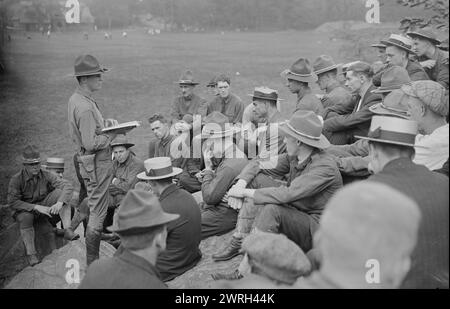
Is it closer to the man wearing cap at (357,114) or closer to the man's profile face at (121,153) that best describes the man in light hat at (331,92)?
the man wearing cap at (357,114)

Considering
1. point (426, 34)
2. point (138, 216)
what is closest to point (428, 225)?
point (138, 216)

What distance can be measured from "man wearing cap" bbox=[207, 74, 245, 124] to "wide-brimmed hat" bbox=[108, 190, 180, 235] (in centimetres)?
436

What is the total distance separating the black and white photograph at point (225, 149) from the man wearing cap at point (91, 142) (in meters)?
0.02

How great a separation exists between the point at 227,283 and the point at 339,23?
7945 millimetres

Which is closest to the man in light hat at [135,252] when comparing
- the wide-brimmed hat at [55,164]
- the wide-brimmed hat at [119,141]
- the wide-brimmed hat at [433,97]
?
the wide-brimmed hat at [433,97]

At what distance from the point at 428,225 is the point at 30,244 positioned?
5.39 m

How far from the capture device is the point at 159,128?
6562 mm

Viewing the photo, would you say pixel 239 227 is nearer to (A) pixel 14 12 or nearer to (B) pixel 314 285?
(B) pixel 314 285

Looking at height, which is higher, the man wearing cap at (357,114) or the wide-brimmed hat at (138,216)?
the man wearing cap at (357,114)

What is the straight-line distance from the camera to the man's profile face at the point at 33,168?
6973mm

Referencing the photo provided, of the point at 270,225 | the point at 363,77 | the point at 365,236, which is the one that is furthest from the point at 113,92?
the point at 365,236

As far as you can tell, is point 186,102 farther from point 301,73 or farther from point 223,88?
point 301,73

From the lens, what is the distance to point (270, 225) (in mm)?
4012
